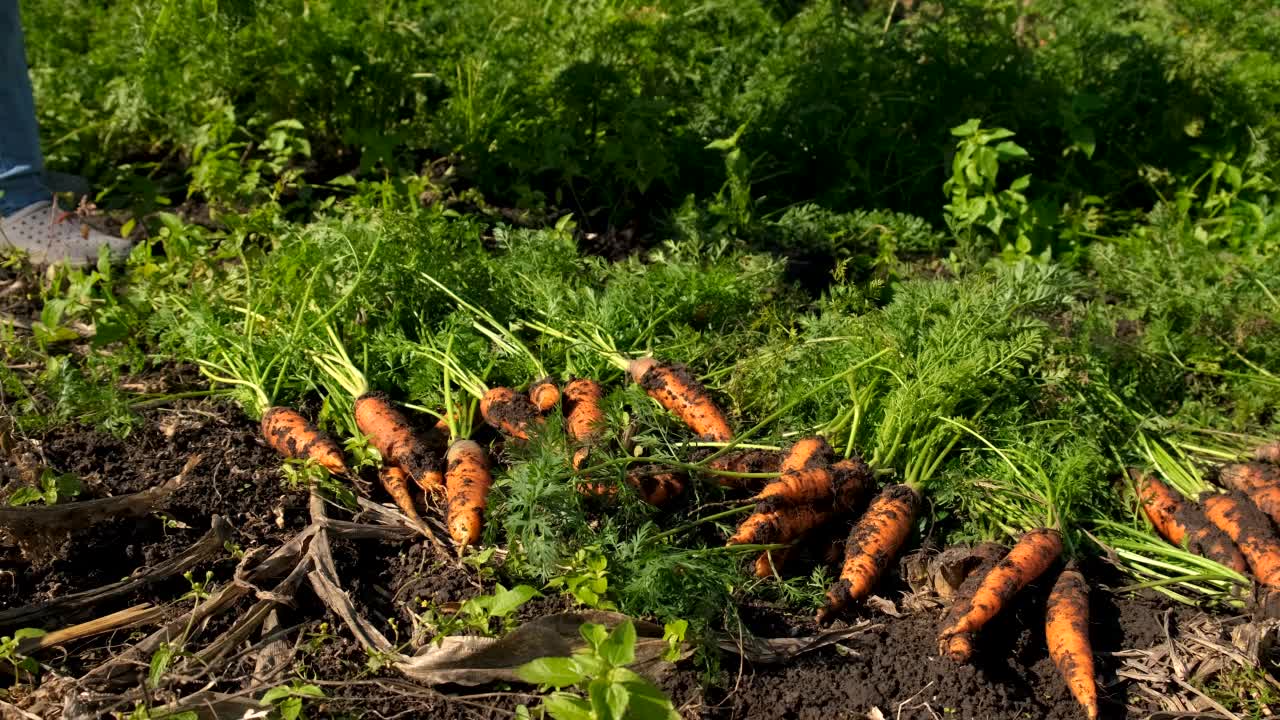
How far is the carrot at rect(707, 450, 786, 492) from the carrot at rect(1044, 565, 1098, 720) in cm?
82

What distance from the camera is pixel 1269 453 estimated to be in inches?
135

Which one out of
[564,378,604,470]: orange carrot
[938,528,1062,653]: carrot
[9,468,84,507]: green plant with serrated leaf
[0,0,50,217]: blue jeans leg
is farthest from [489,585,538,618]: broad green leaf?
[0,0,50,217]: blue jeans leg

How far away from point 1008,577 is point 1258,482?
40.1 inches

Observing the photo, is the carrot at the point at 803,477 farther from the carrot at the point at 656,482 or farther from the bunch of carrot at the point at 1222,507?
the bunch of carrot at the point at 1222,507

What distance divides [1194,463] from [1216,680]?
96 cm

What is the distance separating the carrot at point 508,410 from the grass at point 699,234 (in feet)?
0.46

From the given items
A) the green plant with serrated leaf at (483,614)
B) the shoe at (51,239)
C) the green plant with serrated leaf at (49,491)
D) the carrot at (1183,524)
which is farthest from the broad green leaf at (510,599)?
the shoe at (51,239)

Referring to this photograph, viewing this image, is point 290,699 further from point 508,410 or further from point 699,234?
point 699,234

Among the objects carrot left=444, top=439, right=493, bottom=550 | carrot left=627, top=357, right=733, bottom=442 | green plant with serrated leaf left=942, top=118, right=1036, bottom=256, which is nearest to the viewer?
carrot left=444, top=439, right=493, bottom=550

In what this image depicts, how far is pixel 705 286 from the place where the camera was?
388 centimetres

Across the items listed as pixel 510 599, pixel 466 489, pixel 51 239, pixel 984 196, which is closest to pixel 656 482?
pixel 466 489

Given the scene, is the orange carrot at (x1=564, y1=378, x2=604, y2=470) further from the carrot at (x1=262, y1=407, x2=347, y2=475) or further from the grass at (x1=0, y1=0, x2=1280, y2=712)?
the carrot at (x1=262, y1=407, x2=347, y2=475)

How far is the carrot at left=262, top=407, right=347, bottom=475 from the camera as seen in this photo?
3.25 metres

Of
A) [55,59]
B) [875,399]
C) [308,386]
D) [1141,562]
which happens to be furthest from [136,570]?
[55,59]
